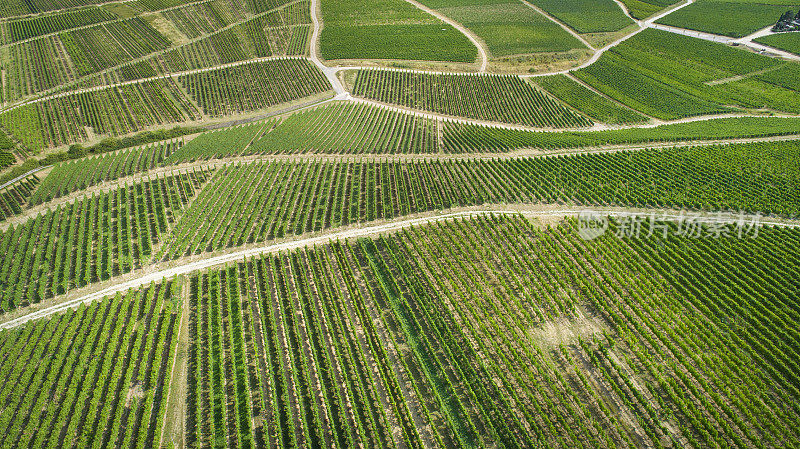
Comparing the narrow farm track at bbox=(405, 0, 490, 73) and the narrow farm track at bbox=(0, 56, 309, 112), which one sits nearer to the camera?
the narrow farm track at bbox=(0, 56, 309, 112)

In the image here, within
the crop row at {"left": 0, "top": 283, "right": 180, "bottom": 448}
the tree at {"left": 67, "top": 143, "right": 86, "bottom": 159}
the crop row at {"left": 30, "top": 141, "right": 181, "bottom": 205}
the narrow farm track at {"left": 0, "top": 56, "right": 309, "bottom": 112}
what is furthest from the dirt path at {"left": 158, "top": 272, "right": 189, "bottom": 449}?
the narrow farm track at {"left": 0, "top": 56, "right": 309, "bottom": 112}

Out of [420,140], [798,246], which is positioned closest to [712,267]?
[798,246]

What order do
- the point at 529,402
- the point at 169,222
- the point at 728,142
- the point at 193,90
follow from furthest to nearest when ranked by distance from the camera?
the point at 193,90 < the point at 728,142 < the point at 169,222 < the point at 529,402

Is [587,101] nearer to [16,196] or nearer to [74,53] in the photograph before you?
[16,196]

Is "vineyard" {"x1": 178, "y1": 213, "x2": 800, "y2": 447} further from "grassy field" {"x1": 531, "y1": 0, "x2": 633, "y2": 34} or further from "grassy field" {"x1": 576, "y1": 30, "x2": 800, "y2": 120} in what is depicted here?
"grassy field" {"x1": 531, "y1": 0, "x2": 633, "y2": 34}

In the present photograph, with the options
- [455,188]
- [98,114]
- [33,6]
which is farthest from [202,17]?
[455,188]

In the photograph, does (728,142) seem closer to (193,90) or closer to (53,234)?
(53,234)
